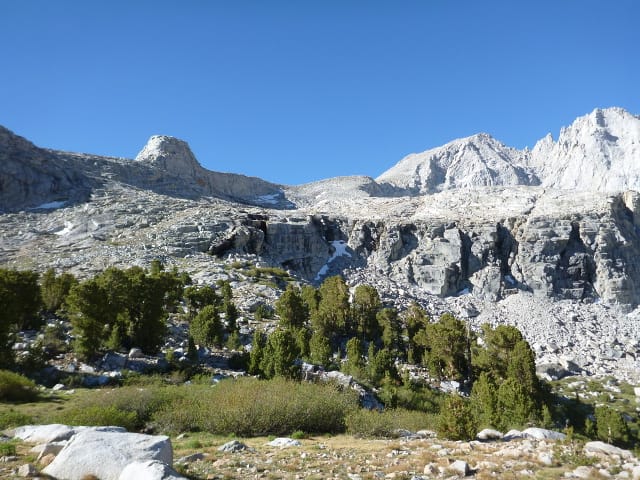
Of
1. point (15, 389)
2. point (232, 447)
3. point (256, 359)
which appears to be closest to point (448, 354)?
point (256, 359)

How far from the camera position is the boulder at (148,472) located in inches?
317

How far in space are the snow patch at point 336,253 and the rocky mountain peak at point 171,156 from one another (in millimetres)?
71634

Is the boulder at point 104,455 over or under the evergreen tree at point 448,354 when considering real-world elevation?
over

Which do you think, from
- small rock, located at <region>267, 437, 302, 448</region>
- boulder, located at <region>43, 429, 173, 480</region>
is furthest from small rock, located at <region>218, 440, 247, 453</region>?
boulder, located at <region>43, 429, 173, 480</region>

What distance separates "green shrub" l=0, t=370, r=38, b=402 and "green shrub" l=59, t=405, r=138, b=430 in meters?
5.96

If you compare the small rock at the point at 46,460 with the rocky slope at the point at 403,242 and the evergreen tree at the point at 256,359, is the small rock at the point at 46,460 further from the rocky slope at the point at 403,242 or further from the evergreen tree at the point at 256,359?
the rocky slope at the point at 403,242

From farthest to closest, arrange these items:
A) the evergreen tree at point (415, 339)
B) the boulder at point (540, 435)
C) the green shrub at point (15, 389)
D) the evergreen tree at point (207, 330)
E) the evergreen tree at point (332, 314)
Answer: the evergreen tree at point (332, 314)
the evergreen tree at point (415, 339)
the evergreen tree at point (207, 330)
the green shrub at point (15, 389)
the boulder at point (540, 435)

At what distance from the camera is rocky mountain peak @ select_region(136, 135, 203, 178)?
144500mm

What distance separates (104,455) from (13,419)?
10663mm

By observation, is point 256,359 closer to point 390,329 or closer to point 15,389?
point 15,389

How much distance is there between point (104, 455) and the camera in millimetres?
9102

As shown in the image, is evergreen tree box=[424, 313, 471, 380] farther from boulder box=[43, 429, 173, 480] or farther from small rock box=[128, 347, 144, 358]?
boulder box=[43, 429, 173, 480]

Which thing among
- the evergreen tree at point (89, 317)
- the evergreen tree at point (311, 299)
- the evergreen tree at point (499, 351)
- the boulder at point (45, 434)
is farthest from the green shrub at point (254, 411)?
the evergreen tree at point (311, 299)

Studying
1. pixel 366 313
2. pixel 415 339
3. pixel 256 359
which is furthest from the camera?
pixel 366 313
